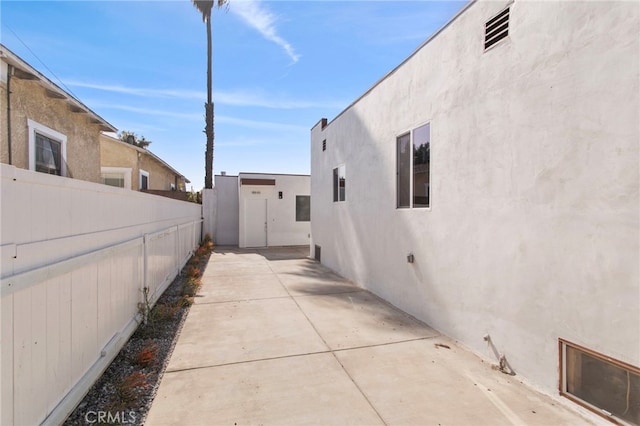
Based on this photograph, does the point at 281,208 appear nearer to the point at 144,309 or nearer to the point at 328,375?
the point at 144,309

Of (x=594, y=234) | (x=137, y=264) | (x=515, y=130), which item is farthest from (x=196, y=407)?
(x=515, y=130)

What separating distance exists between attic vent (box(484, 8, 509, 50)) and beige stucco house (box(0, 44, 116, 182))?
24.7ft

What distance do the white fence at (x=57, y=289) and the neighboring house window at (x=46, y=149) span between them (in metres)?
4.66

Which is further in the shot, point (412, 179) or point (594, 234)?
point (412, 179)

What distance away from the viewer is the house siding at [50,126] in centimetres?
635

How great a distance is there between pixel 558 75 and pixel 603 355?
250 centimetres

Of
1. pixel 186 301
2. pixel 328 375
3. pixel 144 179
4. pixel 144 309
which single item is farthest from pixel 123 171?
pixel 328 375

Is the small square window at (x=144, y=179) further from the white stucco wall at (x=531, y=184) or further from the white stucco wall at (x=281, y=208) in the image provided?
the white stucco wall at (x=531, y=184)

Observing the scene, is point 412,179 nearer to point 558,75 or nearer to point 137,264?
point 558,75

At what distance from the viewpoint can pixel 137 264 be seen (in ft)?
15.2

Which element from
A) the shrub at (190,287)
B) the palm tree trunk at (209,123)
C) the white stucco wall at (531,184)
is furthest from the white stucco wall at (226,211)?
the white stucco wall at (531,184)

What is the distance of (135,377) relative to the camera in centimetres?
318

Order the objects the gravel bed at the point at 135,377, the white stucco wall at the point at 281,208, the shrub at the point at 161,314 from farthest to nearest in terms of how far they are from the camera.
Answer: the white stucco wall at the point at 281,208 → the shrub at the point at 161,314 → the gravel bed at the point at 135,377

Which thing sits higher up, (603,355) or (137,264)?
(137,264)
